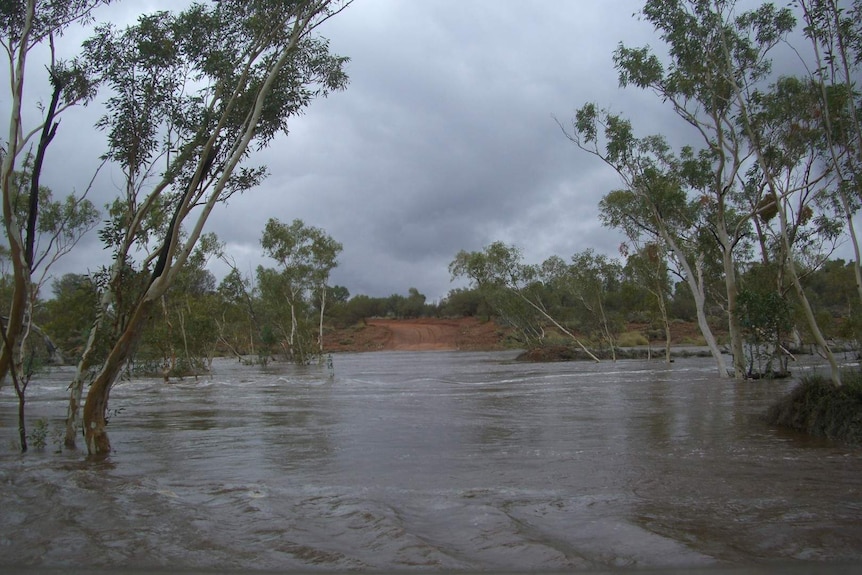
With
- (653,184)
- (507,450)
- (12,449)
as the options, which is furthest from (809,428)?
(653,184)

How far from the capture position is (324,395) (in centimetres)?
2139

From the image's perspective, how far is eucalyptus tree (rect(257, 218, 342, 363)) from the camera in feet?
149

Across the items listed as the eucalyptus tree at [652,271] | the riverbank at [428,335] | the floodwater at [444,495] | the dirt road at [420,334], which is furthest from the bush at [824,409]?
the dirt road at [420,334]

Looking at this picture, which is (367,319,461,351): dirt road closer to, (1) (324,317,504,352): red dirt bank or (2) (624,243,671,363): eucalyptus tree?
(1) (324,317,504,352): red dirt bank

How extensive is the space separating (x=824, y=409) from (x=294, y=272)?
40.4 meters

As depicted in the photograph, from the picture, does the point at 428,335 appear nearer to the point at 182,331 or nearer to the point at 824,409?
the point at 182,331

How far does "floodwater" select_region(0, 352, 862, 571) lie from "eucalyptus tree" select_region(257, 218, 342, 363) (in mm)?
31696

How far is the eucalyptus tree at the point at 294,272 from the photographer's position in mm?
45281

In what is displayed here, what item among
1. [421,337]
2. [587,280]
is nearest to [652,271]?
[587,280]

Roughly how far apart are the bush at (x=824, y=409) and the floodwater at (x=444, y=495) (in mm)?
408

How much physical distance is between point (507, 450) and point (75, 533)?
5892mm

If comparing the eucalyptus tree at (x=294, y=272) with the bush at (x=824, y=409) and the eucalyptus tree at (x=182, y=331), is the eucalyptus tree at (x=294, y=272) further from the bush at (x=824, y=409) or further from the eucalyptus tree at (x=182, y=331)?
the bush at (x=824, y=409)

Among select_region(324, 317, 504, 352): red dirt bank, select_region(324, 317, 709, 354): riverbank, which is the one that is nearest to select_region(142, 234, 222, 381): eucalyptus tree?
select_region(324, 317, 709, 354): riverbank

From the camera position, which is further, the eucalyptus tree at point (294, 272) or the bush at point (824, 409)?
the eucalyptus tree at point (294, 272)
